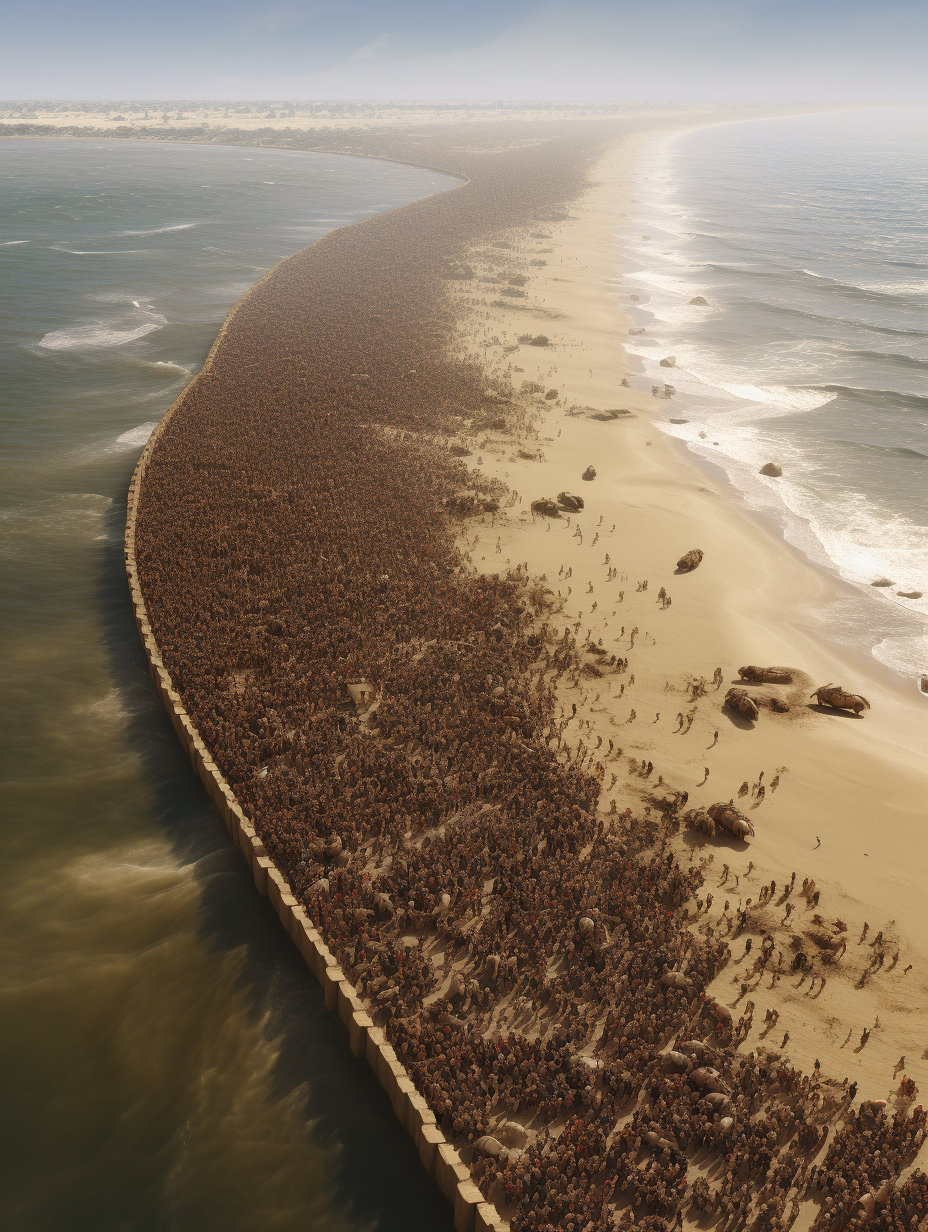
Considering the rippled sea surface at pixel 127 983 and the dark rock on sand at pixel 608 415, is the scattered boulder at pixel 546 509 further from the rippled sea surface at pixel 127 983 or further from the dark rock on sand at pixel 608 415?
the rippled sea surface at pixel 127 983

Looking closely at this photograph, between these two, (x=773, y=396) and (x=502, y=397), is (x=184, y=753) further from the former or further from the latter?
(x=773, y=396)

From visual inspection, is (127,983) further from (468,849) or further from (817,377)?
(817,377)

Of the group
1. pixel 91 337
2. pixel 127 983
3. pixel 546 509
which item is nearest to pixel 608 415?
pixel 546 509

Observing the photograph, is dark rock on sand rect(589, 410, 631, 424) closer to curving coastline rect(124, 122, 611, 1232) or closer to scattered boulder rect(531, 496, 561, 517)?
scattered boulder rect(531, 496, 561, 517)

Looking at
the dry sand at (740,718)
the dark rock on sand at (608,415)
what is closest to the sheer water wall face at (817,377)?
the dry sand at (740,718)

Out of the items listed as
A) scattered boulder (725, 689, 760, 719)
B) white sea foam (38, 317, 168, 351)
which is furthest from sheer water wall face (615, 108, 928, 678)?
white sea foam (38, 317, 168, 351)

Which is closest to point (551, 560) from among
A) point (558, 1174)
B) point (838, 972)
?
point (838, 972)
